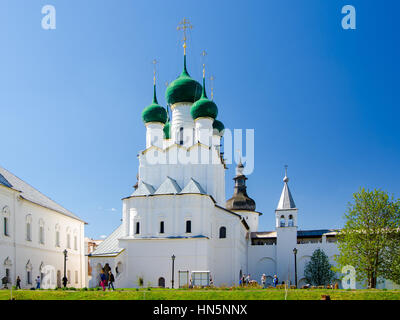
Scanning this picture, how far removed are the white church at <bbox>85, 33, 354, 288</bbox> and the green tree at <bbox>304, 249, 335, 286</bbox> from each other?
0.86 m

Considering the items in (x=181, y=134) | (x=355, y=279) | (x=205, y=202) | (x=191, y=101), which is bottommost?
(x=355, y=279)

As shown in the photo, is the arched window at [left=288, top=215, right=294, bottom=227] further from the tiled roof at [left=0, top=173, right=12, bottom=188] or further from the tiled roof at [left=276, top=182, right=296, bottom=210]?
the tiled roof at [left=0, top=173, right=12, bottom=188]

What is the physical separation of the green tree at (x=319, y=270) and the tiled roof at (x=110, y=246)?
57.8 feet

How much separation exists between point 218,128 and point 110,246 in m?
17.3

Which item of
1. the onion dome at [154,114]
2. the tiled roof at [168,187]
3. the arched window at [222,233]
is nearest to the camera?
the tiled roof at [168,187]

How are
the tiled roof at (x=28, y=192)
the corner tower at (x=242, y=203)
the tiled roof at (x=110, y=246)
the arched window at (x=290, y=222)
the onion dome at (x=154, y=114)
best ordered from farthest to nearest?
the corner tower at (x=242, y=203) → the arched window at (x=290, y=222) → the onion dome at (x=154, y=114) → the tiled roof at (x=110, y=246) → the tiled roof at (x=28, y=192)

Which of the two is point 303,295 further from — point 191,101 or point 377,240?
point 191,101

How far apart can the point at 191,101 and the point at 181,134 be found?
126 inches

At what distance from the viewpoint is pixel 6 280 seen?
95.4 ft

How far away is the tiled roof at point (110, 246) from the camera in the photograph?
37.0 m

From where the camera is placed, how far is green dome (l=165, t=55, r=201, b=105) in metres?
43.9

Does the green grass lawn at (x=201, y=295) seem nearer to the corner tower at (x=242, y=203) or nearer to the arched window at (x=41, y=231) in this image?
the arched window at (x=41, y=231)

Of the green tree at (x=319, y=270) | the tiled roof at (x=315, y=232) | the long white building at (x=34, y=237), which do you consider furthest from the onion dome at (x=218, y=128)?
the long white building at (x=34, y=237)
